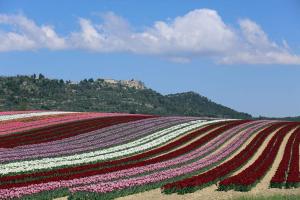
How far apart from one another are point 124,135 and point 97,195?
33145 millimetres

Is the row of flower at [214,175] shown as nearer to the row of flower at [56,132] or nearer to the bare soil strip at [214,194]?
the bare soil strip at [214,194]

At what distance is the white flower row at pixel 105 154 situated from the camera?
35.2 metres

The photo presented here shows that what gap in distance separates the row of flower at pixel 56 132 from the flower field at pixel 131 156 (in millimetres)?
76

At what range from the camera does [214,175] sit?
3238cm

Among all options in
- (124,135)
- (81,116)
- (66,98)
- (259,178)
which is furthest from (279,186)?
(66,98)

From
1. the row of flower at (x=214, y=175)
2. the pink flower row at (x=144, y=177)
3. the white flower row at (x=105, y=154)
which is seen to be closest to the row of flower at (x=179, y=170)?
the pink flower row at (x=144, y=177)

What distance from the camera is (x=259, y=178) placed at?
32312 millimetres

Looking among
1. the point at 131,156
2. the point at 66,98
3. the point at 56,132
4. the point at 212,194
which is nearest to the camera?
the point at 212,194

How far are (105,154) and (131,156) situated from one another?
1881 millimetres

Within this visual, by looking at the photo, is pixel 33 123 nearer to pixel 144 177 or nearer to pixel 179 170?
pixel 179 170

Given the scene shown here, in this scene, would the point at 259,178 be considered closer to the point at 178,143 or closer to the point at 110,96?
the point at 178,143

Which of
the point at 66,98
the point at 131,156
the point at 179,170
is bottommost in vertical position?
the point at 179,170

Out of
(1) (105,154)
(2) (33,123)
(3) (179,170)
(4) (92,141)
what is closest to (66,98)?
(2) (33,123)

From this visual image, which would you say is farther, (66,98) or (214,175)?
(66,98)
